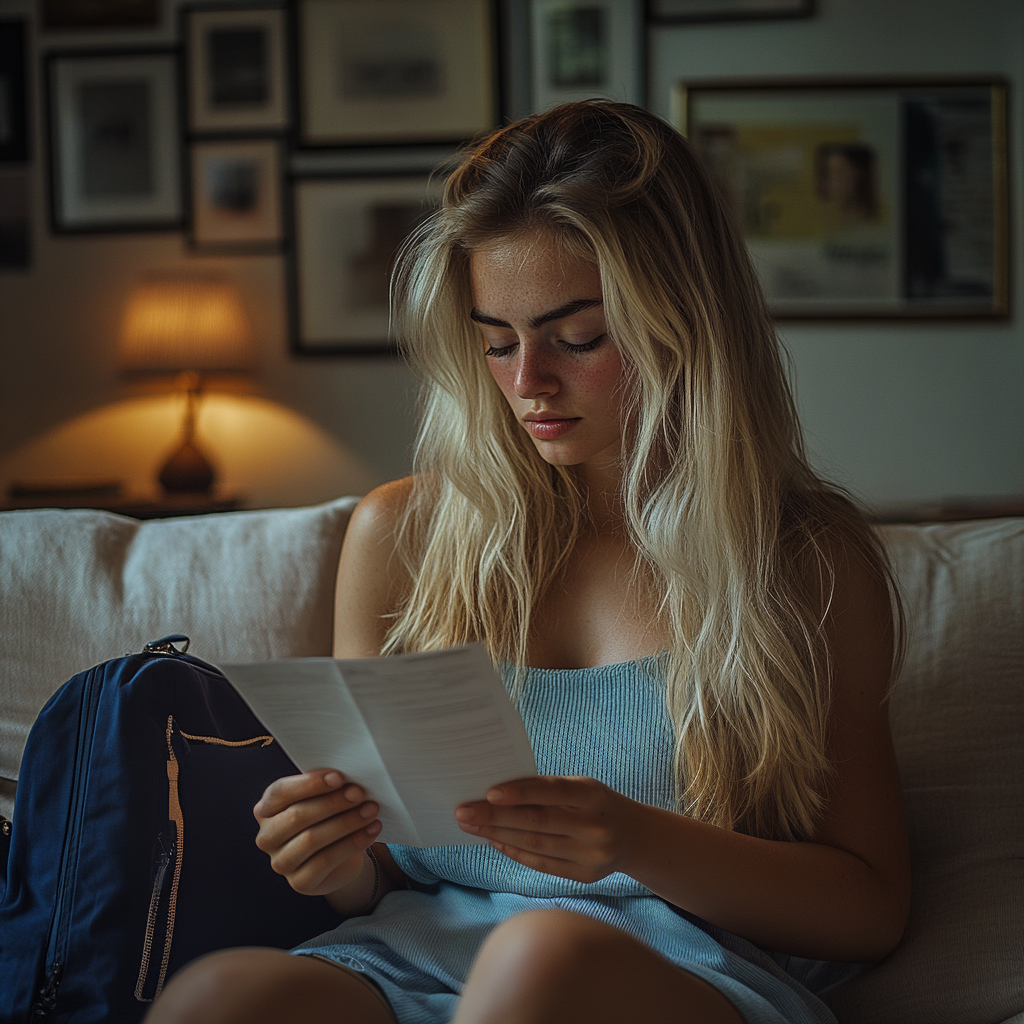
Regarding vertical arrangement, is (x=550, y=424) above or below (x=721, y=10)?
below

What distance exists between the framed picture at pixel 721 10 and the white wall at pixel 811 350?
26 millimetres

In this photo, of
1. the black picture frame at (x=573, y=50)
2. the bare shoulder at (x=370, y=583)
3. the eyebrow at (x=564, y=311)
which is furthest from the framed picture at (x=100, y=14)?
the eyebrow at (x=564, y=311)

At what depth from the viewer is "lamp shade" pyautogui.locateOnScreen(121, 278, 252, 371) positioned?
3043 millimetres

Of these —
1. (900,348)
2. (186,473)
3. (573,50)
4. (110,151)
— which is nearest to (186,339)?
(186,473)

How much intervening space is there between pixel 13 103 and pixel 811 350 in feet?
8.20

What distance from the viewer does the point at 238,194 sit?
323 cm

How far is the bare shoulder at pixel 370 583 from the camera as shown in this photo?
1.30 metres

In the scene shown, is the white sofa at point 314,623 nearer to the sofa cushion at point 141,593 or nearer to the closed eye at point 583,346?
the sofa cushion at point 141,593

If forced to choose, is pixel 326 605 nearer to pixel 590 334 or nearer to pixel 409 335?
pixel 409 335

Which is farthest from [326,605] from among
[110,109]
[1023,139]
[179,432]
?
[1023,139]

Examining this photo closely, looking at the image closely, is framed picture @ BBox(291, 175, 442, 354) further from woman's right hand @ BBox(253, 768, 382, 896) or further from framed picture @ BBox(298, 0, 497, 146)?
woman's right hand @ BBox(253, 768, 382, 896)

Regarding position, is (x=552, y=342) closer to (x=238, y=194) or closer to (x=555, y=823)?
(x=555, y=823)

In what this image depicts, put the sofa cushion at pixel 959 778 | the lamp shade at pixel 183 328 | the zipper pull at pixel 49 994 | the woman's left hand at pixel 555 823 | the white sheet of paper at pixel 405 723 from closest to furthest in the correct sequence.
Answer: the white sheet of paper at pixel 405 723 → the woman's left hand at pixel 555 823 → the zipper pull at pixel 49 994 → the sofa cushion at pixel 959 778 → the lamp shade at pixel 183 328

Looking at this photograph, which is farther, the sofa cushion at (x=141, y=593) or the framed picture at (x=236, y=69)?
the framed picture at (x=236, y=69)
